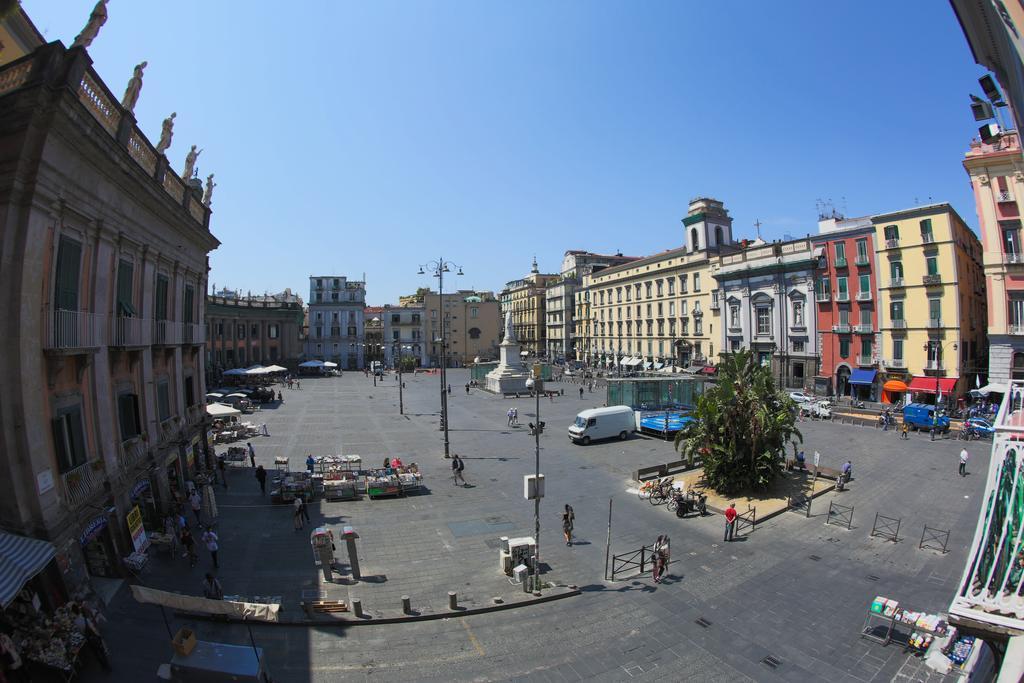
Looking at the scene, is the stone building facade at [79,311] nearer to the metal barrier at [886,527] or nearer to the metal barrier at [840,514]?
the metal barrier at [840,514]

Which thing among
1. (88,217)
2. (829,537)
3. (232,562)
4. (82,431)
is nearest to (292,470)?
(232,562)

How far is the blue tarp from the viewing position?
4425 centimetres

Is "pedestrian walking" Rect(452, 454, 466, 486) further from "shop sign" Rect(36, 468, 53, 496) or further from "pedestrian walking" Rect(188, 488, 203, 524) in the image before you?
"shop sign" Rect(36, 468, 53, 496)

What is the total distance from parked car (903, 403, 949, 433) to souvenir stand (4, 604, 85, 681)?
39.7m

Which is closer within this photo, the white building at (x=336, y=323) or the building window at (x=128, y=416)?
the building window at (x=128, y=416)

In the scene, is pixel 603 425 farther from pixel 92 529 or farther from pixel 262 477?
pixel 92 529

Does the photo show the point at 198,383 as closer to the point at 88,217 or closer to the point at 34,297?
the point at 88,217

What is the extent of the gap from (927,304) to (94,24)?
50697 mm

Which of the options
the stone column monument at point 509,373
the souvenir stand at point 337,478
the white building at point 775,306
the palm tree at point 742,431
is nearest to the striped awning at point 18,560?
the souvenir stand at point 337,478

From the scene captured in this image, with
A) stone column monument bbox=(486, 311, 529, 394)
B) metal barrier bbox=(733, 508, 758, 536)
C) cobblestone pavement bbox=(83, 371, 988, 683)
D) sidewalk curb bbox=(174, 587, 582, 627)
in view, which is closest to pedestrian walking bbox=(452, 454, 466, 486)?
cobblestone pavement bbox=(83, 371, 988, 683)

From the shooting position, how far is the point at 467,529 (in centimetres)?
1734

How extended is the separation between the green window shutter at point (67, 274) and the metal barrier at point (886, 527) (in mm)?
22196

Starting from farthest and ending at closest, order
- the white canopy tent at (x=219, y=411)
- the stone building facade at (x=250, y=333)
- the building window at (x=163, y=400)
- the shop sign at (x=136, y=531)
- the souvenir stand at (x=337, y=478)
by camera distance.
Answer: the stone building facade at (x=250, y=333), the white canopy tent at (x=219, y=411), the souvenir stand at (x=337, y=478), the building window at (x=163, y=400), the shop sign at (x=136, y=531)

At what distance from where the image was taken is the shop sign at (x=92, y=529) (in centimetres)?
1121
